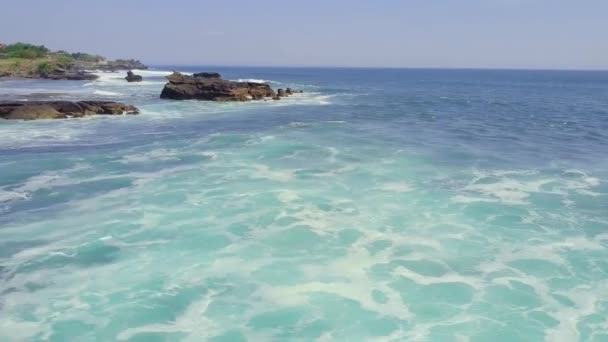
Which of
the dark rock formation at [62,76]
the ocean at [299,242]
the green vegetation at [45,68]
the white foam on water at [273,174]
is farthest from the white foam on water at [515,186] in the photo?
the green vegetation at [45,68]

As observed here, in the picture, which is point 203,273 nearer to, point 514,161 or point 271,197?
point 271,197

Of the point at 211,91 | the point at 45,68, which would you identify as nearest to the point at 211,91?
the point at 211,91

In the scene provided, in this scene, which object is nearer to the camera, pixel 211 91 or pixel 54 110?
pixel 54 110

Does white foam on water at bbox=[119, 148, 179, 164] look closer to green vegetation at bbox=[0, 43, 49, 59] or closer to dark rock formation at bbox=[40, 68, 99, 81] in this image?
dark rock formation at bbox=[40, 68, 99, 81]

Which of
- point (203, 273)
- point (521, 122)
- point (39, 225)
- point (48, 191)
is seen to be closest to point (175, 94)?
point (521, 122)

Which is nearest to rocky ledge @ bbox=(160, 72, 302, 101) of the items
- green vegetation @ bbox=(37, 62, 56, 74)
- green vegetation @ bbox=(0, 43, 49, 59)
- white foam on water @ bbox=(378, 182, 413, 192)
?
white foam on water @ bbox=(378, 182, 413, 192)

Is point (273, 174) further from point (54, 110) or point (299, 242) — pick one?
point (54, 110)
